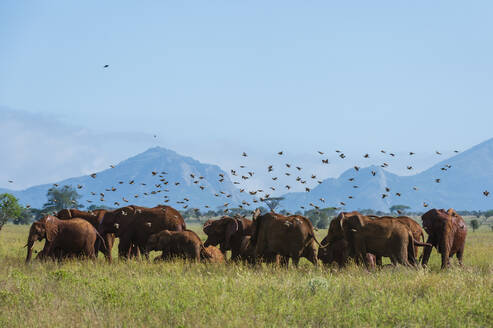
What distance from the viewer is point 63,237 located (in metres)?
17.6

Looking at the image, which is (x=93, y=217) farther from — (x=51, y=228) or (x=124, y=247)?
(x=51, y=228)

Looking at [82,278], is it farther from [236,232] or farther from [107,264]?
[236,232]

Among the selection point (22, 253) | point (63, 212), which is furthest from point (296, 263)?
point (22, 253)

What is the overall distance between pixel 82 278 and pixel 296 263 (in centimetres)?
548

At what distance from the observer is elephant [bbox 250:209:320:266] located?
16.0 m

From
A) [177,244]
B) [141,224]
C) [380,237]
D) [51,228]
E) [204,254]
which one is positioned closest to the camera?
[380,237]

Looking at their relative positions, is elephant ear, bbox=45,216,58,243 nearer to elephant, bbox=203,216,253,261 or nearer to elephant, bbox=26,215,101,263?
elephant, bbox=26,215,101,263

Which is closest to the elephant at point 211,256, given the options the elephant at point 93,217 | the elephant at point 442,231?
the elephant at point 93,217

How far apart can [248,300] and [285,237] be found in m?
4.73

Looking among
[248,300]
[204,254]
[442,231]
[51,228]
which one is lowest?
[248,300]

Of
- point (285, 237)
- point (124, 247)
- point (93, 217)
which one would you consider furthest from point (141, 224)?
point (285, 237)

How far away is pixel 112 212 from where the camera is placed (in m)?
Answer: 20.7

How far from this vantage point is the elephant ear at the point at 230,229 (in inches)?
762

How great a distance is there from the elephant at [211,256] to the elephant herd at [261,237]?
29 millimetres
